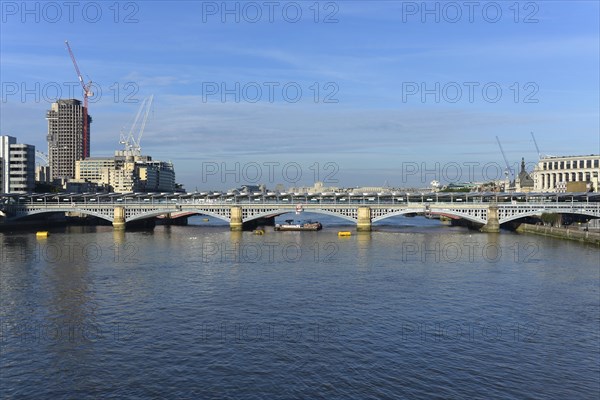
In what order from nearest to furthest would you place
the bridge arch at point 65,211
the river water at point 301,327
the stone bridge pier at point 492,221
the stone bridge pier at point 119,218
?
the river water at point 301,327 < the stone bridge pier at point 492,221 < the stone bridge pier at point 119,218 < the bridge arch at point 65,211

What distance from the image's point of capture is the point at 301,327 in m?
28.0

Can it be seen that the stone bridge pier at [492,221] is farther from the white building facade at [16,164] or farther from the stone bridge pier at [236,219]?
the white building facade at [16,164]

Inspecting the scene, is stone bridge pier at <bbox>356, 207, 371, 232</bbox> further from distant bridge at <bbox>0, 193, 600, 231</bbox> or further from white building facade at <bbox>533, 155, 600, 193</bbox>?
white building facade at <bbox>533, 155, 600, 193</bbox>

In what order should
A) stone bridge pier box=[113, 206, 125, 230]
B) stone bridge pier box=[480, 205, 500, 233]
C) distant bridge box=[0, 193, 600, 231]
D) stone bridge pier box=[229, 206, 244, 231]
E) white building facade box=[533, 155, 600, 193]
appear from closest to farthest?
stone bridge pier box=[480, 205, 500, 233] < distant bridge box=[0, 193, 600, 231] < stone bridge pier box=[229, 206, 244, 231] < stone bridge pier box=[113, 206, 125, 230] < white building facade box=[533, 155, 600, 193]

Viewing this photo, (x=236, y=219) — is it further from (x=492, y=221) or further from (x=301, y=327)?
(x=301, y=327)

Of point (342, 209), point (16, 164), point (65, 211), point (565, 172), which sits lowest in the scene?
point (65, 211)

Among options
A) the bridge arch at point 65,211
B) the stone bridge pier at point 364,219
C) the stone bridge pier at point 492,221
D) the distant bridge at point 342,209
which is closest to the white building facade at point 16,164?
the bridge arch at point 65,211

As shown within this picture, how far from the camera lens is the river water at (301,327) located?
826 inches

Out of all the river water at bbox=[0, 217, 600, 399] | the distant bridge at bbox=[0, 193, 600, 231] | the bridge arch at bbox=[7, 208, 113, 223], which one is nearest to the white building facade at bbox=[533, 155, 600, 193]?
the distant bridge at bbox=[0, 193, 600, 231]

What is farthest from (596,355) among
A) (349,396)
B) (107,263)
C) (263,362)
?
(107,263)

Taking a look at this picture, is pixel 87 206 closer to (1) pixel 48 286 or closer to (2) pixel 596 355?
(1) pixel 48 286

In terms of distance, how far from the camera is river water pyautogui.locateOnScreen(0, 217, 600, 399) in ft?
68.8

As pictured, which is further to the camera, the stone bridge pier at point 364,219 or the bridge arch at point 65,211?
the bridge arch at point 65,211

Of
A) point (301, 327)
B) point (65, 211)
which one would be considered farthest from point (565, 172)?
point (301, 327)
